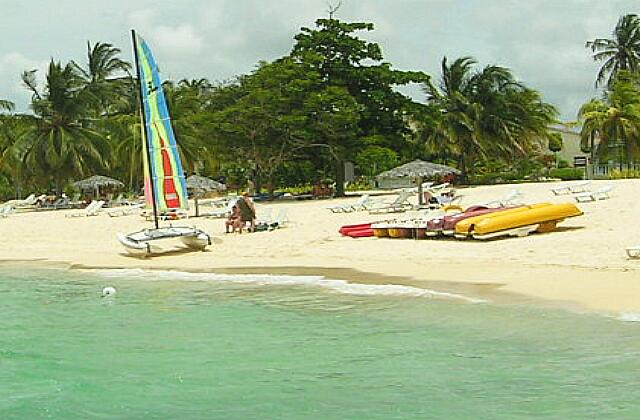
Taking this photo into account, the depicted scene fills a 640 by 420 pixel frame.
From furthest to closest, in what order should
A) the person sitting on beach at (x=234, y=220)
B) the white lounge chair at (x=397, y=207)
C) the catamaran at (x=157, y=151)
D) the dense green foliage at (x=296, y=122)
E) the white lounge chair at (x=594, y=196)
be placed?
the dense green foliage at (x=296, y=122) → the white lounge chair at (x=397, y=207) → the white lounge chair at (x=594, y=196) → the person sitting on beach at (x=234, y=220) → the catamaran at (x=157, y=151)

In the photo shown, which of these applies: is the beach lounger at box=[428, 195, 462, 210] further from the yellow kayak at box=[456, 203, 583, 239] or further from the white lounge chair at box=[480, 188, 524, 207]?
the yellow kayak at box=[456, 203, 583, 239]

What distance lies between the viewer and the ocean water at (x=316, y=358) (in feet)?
25.7

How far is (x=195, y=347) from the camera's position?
1063 cm

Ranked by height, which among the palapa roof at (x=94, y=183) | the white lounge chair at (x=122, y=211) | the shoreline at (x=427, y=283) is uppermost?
the palapa roof at (x=94, y=183)

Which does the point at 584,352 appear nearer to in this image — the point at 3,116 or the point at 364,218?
the point at 364,218

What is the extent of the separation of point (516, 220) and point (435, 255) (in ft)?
6.59

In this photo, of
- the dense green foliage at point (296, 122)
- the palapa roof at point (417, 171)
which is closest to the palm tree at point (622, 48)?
the dense green foliage at point (296, 122)

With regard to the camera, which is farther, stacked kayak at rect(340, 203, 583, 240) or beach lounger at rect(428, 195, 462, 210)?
beach lounger at rect(428, 195, 462, 210)

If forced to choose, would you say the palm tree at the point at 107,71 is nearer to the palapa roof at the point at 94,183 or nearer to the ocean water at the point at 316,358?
the palapa roof at the point at 94,183

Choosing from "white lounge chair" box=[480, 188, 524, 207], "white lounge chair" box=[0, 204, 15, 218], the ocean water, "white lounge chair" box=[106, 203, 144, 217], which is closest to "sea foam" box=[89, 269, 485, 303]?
the ocean water

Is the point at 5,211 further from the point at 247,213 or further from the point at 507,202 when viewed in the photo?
the point at 507,202

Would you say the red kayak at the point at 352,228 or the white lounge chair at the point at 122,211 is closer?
the red kayak at the point at 352,228

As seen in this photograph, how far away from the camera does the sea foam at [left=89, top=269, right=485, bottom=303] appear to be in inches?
532

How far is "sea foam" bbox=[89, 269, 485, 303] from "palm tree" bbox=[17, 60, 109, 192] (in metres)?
23.0
